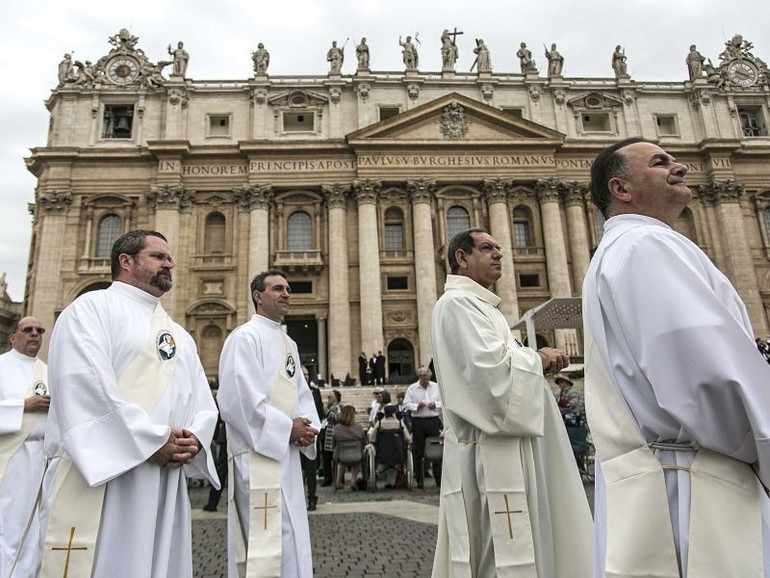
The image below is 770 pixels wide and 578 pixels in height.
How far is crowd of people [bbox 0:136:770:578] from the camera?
171cm

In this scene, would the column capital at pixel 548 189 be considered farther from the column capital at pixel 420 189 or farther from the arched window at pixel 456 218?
the column capital at pixel 420 189

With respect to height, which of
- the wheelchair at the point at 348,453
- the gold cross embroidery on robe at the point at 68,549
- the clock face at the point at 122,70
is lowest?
the gold cross embroidery on robe at the point at 68,549

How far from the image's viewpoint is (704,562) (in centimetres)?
169

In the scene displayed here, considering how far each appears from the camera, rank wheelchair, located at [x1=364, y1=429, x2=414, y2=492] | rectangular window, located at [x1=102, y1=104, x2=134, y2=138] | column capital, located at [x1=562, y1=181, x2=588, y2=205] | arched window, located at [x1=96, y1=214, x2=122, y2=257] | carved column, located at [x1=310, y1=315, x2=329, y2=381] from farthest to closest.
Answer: rectangular window, located at [x1=102, y1=104, x2=134, y2=138]
column capital, located at [x1=562, y1=181, x2=588, y2=205]
arched window, located at [x1=96, y1=214, x2=122, y2=257]
carved column, located at [x1=310, y1=315, x2=329, y2=381]
wheelchair, located at [x1=364, y1=429, x2=414, y2=492]

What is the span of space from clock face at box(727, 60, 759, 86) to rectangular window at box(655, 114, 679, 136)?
536cm

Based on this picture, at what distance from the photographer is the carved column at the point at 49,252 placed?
27.2 m

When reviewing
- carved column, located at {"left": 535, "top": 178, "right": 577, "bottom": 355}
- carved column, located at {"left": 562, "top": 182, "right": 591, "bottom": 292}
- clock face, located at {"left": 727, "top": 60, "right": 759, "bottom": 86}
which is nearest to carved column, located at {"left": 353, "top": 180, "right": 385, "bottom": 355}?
carved column, located at {"left": 535, "top": 178, "right": 577, "bottom": 355}

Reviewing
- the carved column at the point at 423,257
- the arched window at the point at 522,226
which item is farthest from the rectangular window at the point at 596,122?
the carved column at the point at 423,257

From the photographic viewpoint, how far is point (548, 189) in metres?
30.4

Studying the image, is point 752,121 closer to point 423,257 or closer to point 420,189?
point 420,189

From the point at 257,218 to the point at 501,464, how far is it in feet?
88.6

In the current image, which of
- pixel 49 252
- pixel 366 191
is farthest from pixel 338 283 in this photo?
pixel 49 252

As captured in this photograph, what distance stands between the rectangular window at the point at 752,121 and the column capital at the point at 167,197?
3338 cm

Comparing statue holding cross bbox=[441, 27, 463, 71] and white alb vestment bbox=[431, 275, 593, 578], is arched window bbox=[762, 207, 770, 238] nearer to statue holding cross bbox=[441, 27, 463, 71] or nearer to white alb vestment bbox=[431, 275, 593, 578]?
statue holding cross bbox=[441, 27, 463, 71]
